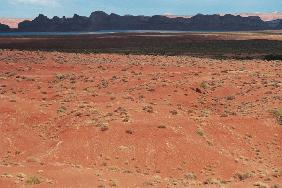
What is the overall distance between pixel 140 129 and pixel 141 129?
→ 0.06 metres

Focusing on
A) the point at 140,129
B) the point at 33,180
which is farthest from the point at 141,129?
the point at 33,180

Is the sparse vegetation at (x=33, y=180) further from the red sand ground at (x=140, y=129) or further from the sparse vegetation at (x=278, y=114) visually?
the sparse vegetation at (x=278, y=114)

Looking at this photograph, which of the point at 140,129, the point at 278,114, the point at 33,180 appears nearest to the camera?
the point at 33,180

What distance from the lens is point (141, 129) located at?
26.4 meters

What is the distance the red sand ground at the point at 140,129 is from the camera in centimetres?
2103

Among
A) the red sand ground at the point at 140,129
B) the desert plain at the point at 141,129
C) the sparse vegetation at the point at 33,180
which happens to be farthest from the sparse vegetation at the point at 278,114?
the sparse vegetation at the point at 33,180

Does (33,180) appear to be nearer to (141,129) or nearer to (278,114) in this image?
(141,129)

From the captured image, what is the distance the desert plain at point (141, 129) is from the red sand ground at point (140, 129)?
0.05 m

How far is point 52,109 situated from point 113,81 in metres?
10.8

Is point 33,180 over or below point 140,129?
over

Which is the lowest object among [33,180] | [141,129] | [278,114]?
[278,114]

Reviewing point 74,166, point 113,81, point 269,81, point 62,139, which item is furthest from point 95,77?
point 74,166

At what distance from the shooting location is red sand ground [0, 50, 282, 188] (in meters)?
21.0

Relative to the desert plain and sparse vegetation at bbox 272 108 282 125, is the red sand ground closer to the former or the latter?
the desert plain
